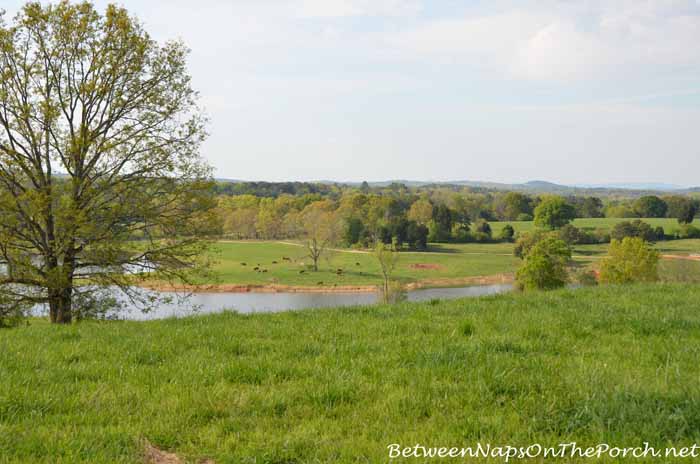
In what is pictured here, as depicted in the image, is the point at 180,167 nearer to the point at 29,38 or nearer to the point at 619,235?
the point at 29,38

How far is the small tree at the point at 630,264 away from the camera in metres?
44.1

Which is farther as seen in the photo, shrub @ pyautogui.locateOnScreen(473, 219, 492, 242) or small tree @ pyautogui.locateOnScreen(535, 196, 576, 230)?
shrub @ pyautogui.locateOnScreen(473, 219, 492, 242)

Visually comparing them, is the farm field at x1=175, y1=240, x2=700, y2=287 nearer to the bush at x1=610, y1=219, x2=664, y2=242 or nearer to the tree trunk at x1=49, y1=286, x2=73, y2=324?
the bush at x1=610, y1=219, x2=664, y2=242

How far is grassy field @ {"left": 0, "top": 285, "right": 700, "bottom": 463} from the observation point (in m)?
4.27

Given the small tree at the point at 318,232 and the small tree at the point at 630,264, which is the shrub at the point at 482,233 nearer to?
the small tree at the point at 318,232

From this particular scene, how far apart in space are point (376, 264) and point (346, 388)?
2898 inches

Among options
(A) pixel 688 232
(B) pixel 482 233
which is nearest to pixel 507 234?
(B) pixel 482 233

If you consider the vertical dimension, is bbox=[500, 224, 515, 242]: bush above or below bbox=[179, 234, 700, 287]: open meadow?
above

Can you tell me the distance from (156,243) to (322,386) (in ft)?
45.9

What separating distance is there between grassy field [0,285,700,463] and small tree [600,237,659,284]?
3889cm

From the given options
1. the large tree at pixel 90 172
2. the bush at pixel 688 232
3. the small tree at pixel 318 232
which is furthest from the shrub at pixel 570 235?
the large tree at pixel 90 172

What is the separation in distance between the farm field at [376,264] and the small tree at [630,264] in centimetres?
672

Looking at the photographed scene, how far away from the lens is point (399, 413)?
4848mm

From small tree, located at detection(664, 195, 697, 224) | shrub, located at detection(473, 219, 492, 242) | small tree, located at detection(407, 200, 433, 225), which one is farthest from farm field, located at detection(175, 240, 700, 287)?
small tree, located at detection(664, 195, 697, 224)
